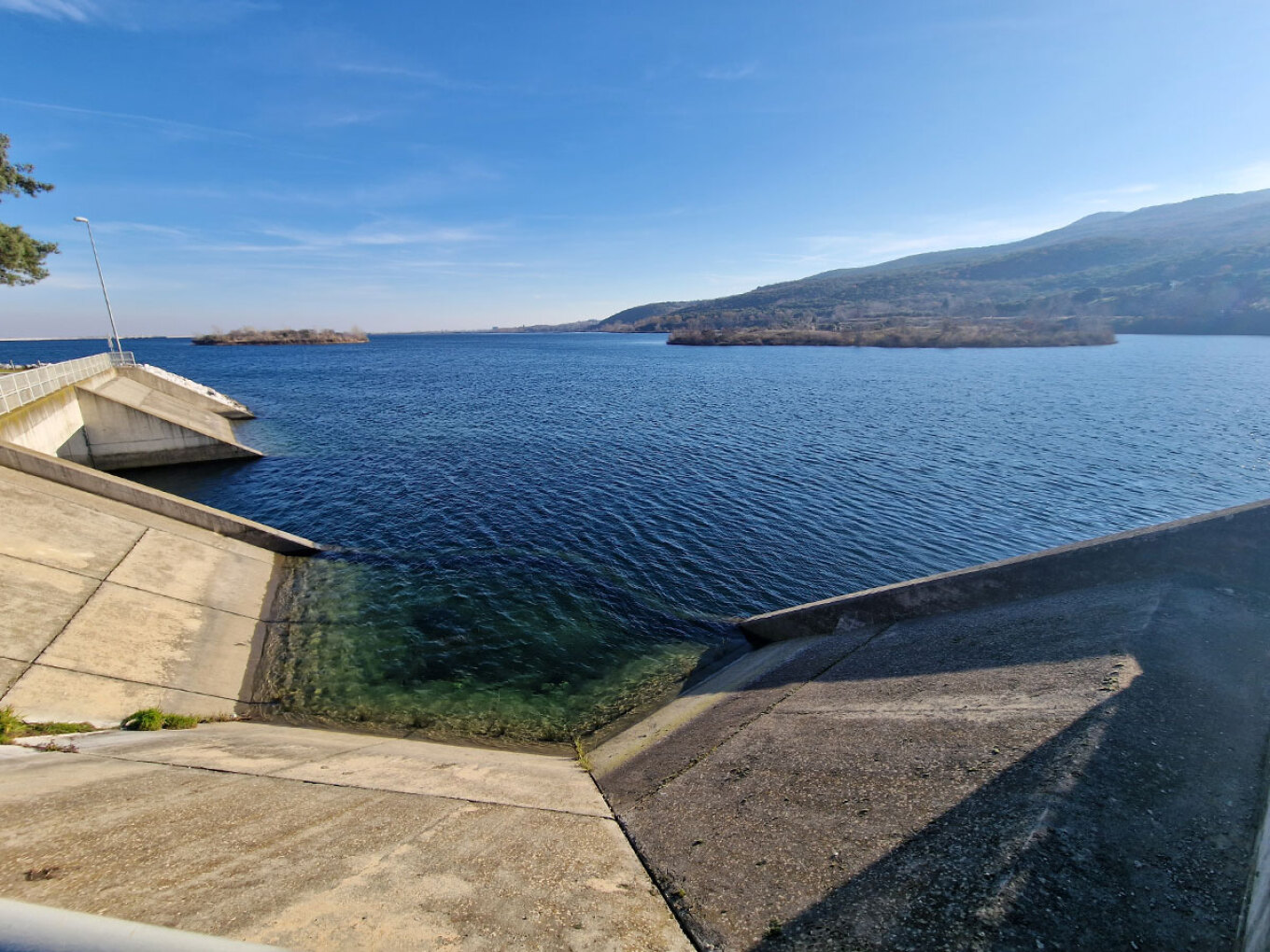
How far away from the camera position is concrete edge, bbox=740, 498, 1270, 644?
10.6 metres

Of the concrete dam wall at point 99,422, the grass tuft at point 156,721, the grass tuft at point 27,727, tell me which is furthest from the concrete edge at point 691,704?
the concrete dam wall at point 99,422

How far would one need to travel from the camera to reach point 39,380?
87.6 feet

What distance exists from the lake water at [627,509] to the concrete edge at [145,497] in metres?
1.94

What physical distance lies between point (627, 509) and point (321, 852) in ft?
69.2

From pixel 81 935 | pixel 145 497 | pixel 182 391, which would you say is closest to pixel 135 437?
pixel 145 497

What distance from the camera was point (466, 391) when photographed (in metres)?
73.0

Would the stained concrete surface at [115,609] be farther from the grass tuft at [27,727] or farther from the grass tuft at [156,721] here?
the grass tuft at [156,721]

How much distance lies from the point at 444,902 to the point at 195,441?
39178mm

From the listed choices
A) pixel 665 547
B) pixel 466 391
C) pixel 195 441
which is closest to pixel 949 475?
pixel 665 547

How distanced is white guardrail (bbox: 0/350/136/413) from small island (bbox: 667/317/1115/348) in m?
159

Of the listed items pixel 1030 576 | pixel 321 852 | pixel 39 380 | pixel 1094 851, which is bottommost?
pixel 1030 576

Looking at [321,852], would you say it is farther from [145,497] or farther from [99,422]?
Result: [99,422]

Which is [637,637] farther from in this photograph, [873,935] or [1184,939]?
[1184,939]

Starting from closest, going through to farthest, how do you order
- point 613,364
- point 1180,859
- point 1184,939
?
point 1184,939, point 1180,859, point 613,364
